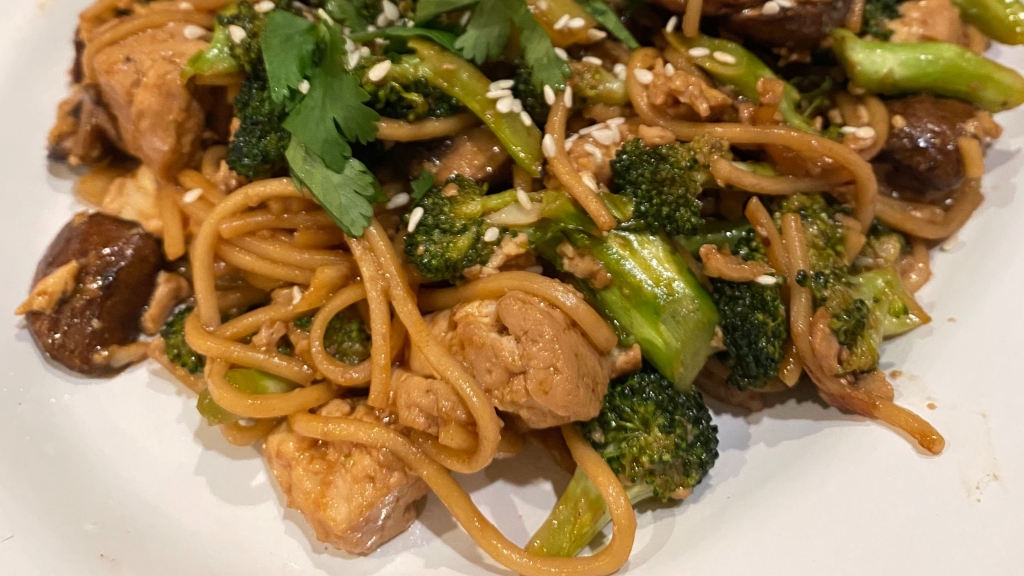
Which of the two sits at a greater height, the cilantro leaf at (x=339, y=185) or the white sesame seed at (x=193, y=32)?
the white sesame seed at (x=193, y=32)

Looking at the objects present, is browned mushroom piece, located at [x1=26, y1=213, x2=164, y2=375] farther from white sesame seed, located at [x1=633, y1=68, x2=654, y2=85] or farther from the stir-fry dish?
white sesame seed, located at [x1=633, y1=68, x2=654, y2=85]

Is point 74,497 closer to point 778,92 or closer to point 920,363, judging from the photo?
point 778,92

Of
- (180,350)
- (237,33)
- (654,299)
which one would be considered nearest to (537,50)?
(654,299)

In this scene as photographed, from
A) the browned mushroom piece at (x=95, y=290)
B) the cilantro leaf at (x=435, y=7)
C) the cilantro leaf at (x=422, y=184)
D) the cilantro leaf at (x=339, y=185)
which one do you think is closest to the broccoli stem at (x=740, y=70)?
the cilantro leaf at (x=435, y=7)

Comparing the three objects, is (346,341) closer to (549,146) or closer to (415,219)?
(415,219)

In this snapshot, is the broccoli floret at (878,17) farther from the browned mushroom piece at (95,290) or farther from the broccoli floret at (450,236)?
the browned mushroom piece at (95,290)

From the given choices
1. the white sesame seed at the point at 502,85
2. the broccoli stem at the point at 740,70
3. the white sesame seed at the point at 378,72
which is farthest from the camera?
the broccoli stem at the point at 740,70

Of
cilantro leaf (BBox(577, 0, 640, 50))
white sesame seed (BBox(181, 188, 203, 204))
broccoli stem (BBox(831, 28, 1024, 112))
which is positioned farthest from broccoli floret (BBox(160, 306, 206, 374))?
broccoli stem (BBox(831, 28, 1024, 112))

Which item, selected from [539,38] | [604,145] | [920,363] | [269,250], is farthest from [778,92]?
[269,250]
